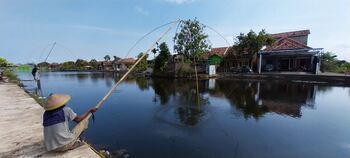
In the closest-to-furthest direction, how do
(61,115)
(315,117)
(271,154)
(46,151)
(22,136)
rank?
(61,115), (46,151), (22,136), (271,154), (315,117)

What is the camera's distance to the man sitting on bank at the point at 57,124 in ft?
11.2

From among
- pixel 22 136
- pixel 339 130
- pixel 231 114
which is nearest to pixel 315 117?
pixel 339 130

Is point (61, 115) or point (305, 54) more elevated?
point (305, 54)

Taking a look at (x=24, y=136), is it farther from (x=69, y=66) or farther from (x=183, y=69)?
(x=69, y=66)

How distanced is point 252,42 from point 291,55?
6243mm

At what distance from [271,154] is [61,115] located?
5.24 meters

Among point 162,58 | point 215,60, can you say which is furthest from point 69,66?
point 215,60

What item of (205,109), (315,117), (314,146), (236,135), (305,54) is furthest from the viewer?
(305,54)

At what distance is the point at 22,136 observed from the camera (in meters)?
4.57

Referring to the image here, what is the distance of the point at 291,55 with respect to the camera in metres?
29.1

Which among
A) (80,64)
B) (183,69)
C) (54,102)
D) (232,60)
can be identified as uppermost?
(80,64)

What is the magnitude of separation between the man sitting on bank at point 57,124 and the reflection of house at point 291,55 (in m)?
28.6

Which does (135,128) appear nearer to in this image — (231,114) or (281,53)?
(231,114)

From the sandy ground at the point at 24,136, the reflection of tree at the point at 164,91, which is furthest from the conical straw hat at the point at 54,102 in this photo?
the reflection of tree at the point at 164,91
